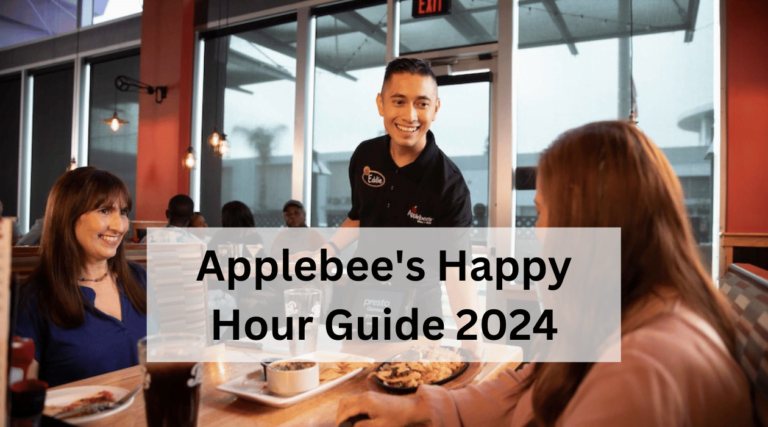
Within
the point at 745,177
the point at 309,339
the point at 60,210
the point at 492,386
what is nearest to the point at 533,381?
the point at 492,386

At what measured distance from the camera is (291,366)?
1046 millimetres

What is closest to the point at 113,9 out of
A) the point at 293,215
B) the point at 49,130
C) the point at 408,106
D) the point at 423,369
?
the point at 49,130

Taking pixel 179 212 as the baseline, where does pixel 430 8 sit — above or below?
above

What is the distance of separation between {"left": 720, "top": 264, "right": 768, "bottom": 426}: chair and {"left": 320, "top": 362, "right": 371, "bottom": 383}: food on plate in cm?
77

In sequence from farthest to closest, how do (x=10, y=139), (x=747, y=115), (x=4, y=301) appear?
(x=10, y=139) → (x=747, y=115) → (x=4, y=301)

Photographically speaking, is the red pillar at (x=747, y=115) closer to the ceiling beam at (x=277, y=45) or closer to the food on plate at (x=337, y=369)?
the ceiling beam at (x=277, y=45)

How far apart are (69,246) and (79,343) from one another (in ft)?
0.98

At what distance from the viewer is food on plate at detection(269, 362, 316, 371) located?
40.4 inches

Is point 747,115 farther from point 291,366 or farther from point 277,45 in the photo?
point 277,45

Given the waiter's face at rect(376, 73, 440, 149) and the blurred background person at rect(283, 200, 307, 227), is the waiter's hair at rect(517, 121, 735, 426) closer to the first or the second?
the waiter's face at rect(376, 73, 440, 149)

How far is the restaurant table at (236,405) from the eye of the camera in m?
0.91

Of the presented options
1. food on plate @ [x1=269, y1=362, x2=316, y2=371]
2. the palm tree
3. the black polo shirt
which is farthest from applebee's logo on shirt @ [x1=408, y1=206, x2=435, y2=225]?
the palm tree

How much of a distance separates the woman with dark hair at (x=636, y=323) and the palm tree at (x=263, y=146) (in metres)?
5.43

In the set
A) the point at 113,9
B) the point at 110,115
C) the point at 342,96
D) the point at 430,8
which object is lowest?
the point at 342,96
